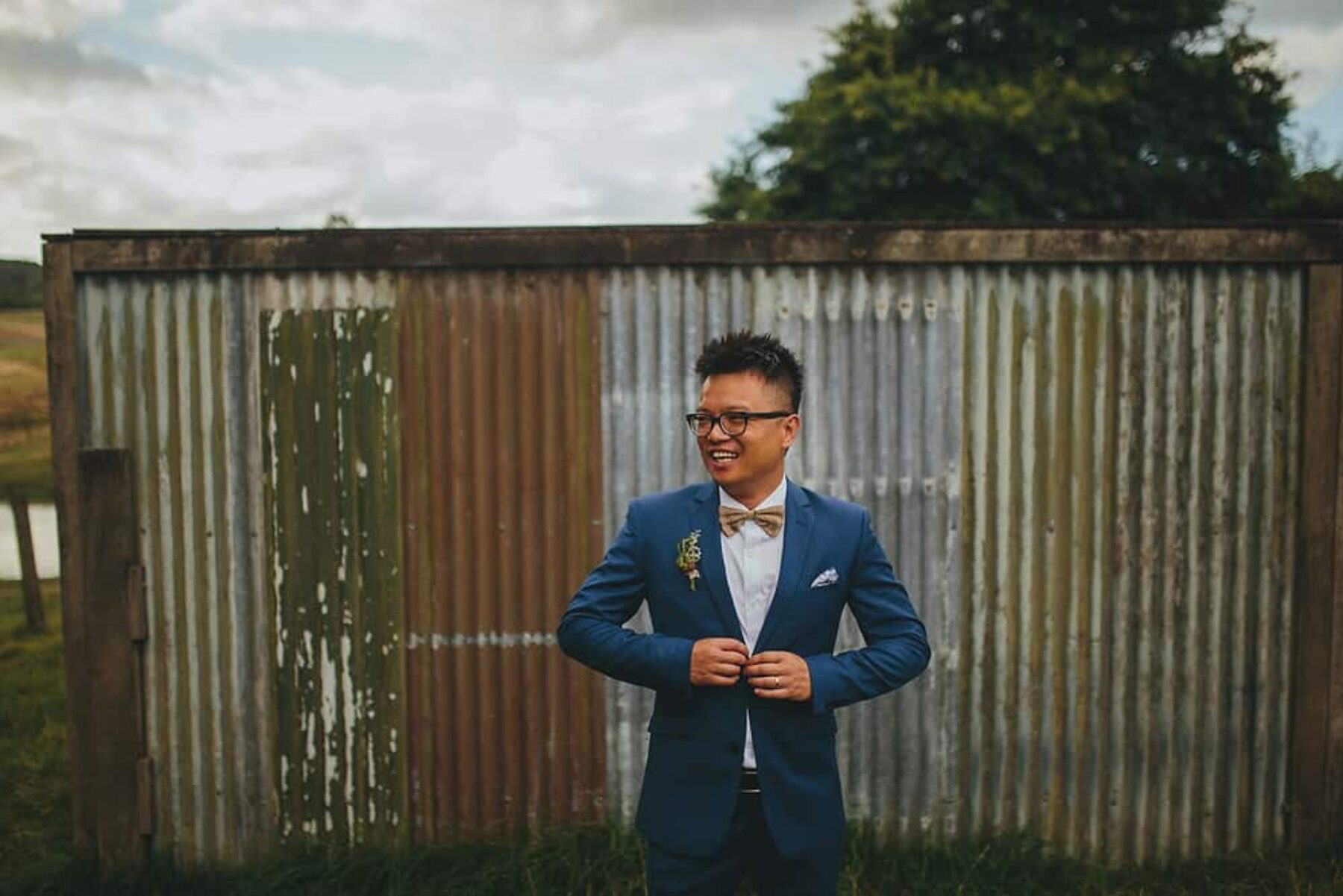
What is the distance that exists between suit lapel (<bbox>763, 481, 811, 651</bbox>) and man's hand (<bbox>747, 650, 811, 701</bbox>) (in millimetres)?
155

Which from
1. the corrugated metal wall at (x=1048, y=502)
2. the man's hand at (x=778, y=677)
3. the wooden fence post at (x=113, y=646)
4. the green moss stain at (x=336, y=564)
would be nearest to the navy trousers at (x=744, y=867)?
the man's hand at (x=778, y=677)

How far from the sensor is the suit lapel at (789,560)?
8.48ft

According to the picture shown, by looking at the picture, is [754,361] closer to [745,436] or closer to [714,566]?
[745,436]

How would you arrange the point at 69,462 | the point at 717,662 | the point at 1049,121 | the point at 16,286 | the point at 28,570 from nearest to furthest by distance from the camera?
the point at 717,662
the point at 69,462
the point at 16,286
the point at 28,570
the point at 1049,121

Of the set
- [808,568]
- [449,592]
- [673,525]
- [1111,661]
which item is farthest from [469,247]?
[1111,661]

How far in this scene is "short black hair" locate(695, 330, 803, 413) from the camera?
2.56 metres

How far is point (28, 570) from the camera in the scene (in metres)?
8.88

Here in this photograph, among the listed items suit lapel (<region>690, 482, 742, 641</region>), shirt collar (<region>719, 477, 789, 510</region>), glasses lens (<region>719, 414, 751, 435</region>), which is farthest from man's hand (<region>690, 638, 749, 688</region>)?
glasses lens (<region>719, 414, 751, 435</region>)

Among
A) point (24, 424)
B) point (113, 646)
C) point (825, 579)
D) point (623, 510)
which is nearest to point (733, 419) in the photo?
point (825, 579)

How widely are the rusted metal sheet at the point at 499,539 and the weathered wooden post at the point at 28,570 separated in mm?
6530

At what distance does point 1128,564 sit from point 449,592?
10.8 feet

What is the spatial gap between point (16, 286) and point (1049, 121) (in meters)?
20.8

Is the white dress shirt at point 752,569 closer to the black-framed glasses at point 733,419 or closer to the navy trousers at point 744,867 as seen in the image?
the black-framed glasses at point 733,419

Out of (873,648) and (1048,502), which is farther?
(1048,502)
